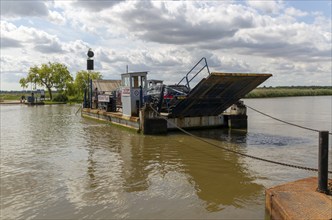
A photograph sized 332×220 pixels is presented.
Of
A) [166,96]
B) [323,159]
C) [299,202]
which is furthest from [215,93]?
[299,202]

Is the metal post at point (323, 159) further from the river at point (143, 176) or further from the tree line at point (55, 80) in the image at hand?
the tree line at point (55, 80)

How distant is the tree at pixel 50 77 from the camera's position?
6375cm

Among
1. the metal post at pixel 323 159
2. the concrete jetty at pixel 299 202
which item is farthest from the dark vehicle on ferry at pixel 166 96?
the metal post at pixel 323 159

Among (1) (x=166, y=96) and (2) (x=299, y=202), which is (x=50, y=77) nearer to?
(1) (x=166, y=96)

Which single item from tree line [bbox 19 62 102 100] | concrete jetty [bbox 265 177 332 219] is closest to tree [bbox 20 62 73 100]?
tree line [bbox 19 62 102 100]

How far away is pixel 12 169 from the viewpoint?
32.8ft

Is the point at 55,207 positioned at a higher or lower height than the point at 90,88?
lower

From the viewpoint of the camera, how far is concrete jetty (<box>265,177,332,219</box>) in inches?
193

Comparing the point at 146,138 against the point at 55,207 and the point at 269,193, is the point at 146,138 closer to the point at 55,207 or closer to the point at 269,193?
the point at 55,207

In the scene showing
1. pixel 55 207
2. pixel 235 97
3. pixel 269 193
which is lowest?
pixel 55 207

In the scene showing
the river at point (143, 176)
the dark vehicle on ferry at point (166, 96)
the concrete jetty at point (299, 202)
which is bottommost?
the river at point (143, 176)

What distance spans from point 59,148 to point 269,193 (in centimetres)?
992

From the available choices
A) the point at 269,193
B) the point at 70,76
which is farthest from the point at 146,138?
the point at 70,76

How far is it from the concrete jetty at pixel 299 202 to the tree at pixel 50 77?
62163 mm
